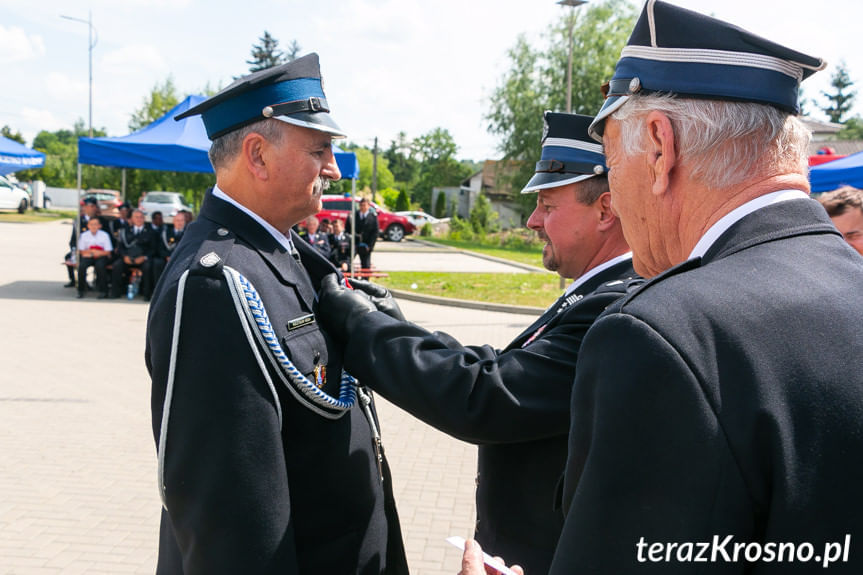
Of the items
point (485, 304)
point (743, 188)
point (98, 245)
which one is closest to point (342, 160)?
point (485, 304)

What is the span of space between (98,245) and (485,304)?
742 cm

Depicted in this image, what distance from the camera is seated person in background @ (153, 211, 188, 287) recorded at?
13.2m

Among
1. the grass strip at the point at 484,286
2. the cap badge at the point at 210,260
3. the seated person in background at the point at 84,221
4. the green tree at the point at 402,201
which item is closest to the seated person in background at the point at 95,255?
the seated person in background at the point at 84,221

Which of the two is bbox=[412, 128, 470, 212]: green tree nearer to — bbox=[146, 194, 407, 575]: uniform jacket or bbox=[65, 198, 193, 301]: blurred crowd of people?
bbox=[65, 198, 193, 301]: blurred crowd of people

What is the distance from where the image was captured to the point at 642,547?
0.87 m

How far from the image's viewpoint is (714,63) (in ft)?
3.69

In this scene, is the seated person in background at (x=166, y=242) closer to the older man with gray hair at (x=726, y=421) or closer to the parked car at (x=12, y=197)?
the older man with gray hair at (x=726, y=421)

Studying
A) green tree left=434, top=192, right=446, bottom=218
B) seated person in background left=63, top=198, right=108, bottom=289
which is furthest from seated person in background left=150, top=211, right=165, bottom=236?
green tree left=434, top=192, right=446, bottom=218

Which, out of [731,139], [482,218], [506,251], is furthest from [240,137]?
[482,218]

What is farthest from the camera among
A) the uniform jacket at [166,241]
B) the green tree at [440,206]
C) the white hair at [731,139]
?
the green tree at [440,206]

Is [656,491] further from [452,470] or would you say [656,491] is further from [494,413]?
[452,470]

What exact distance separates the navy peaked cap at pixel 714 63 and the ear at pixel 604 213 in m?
1.14

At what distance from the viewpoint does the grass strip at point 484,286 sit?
14.0m

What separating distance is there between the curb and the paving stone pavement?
2972mm
